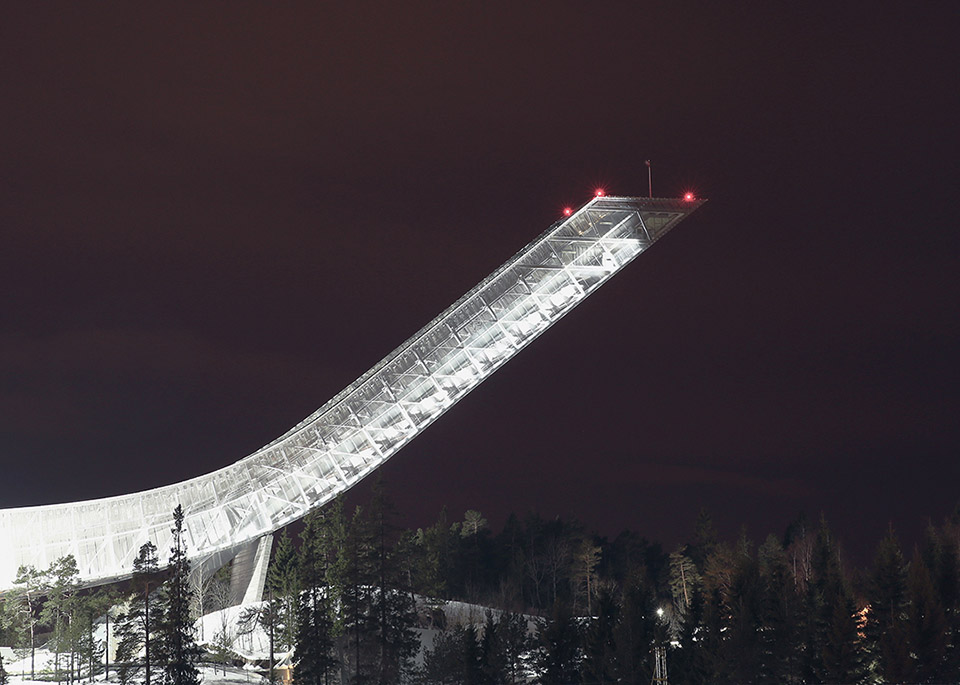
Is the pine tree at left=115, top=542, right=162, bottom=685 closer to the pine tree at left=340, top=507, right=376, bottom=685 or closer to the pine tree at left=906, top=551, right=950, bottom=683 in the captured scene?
the pine tree at left=340, top=507, right=376, bottom=685

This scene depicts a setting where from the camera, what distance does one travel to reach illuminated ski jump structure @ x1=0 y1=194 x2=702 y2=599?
149ft

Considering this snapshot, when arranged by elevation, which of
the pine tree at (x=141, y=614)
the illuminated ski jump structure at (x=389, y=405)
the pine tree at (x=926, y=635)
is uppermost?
the illuminated ski jump structure at (x=389, y=405)

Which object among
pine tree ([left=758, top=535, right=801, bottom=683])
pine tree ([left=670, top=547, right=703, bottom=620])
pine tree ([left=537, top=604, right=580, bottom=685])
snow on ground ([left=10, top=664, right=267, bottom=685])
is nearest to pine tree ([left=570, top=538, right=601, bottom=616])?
pine tree ([left=670, top=547, right=703, bottom=620])

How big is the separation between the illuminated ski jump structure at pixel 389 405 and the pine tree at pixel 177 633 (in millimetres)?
3098

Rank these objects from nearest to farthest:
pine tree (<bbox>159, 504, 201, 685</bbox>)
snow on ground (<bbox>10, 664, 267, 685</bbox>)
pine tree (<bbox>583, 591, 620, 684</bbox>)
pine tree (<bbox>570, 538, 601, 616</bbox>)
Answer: pine tree (<bbox>159, 504, 201, 685</bbox>), snow on ground (<bbox>10, 664, 267, 685</bbox>), pine tree (<bbox>583, 591, 620, 684</bbox>), pine tree (<bbox>570, 538, 601, 616</bbox>)

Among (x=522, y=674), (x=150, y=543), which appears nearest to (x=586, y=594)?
(x=522, y=674)

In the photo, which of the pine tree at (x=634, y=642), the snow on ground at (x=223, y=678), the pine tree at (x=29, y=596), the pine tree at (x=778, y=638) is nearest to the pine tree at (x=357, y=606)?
the snow on ground at (x=223, y=678)

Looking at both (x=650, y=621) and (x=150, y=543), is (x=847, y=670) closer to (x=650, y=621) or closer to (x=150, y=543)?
(x=650, y=621)

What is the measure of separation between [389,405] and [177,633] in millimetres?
11069

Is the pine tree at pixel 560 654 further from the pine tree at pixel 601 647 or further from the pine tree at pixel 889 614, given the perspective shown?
the pine tree at pixel 889 614

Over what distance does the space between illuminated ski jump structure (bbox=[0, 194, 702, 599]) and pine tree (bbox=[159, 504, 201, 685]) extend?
3.10m

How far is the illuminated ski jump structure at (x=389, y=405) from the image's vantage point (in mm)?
45469

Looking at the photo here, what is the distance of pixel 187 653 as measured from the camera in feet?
141

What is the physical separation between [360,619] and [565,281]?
16755 mm
